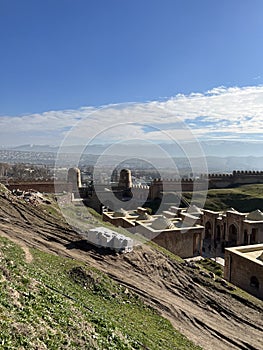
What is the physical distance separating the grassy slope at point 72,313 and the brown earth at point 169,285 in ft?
2.48

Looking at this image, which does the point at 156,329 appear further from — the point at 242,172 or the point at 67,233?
the point at 242,172

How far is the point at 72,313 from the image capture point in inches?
231

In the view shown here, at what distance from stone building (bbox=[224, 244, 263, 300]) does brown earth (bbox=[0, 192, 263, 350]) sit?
5.82ft

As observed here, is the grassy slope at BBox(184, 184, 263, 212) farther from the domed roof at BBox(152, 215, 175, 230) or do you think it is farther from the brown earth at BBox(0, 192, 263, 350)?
the brown earth at BBox(0, 192, 263, 350)

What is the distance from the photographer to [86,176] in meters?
44.7

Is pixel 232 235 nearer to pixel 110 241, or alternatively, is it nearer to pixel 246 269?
pixel 246 269

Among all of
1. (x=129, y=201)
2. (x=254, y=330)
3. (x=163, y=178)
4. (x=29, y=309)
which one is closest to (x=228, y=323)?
(x=254, y=330)

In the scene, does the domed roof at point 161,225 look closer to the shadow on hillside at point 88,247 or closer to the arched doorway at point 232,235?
the shadow on hillside at point 88,247

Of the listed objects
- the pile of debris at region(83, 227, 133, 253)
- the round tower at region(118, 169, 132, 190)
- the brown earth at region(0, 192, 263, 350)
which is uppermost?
the round tower at region(118, 169, 132, 190)

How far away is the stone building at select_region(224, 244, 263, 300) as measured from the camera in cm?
1357

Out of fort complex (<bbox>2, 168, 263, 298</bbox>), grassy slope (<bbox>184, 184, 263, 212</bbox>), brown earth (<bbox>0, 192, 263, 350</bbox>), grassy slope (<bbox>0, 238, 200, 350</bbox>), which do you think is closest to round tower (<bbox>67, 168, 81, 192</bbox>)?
fort complex (<bbox>2, 168, 263, 298</bbox>)

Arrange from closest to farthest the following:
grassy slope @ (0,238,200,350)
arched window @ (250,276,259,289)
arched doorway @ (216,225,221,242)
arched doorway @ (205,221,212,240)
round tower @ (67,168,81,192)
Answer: grassy slope @ (0,238,200,350), arched window @ (250,276,259,289), arched doorway @ (216,225,221,242), arched doorway @ (205,221,212,240), round tower @ (67,168,81,192)

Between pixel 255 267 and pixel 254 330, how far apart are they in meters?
4.50

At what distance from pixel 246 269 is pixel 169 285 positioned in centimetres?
498
